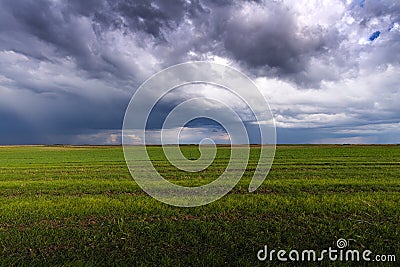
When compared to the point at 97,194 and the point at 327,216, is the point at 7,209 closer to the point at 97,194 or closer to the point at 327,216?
the point at 97,194

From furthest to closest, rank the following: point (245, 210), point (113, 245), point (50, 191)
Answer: point (50, 191) < point (245, 210) < point (113, 245)

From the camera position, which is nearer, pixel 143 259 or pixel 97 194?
pixel 143 259

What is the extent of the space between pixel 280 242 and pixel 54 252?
5.53 metres

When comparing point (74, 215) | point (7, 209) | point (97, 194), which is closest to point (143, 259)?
point (74, 215)

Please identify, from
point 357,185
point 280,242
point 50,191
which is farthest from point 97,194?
point 357,185

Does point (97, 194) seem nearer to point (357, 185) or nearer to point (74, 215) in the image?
point (74, 215)

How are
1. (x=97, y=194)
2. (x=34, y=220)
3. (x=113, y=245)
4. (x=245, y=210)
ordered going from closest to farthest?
(x=113, y=245), (x=34, y=220), (x=245, y=210), (x=97, y=194)

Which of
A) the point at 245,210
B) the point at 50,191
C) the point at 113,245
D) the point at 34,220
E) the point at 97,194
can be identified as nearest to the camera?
the point at 113,245

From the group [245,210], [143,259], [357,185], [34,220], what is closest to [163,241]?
[143,259]

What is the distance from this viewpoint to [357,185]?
1458 centimetres

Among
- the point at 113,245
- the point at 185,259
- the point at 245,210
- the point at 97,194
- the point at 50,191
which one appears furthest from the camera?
the point at 50,191

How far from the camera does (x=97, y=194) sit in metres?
13.2

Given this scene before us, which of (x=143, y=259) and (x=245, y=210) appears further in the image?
(x=245, y=210)

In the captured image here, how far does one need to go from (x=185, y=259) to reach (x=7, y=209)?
7.95 m
